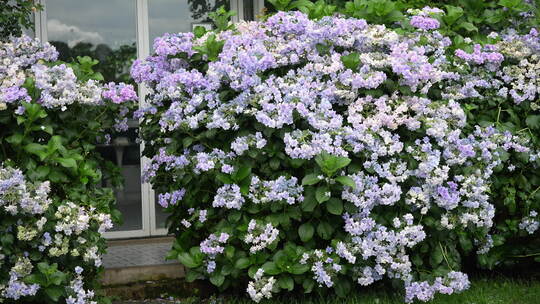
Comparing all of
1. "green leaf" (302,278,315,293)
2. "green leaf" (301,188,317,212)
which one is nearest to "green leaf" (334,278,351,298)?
"green leaf" (302,278,315,293)

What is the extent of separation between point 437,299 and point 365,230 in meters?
0.81

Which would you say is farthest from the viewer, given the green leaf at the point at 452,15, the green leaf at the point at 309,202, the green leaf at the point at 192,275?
the green leaf at the point at 452,15

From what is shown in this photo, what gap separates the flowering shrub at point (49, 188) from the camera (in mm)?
3570

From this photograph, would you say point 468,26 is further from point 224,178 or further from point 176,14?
point 176,14

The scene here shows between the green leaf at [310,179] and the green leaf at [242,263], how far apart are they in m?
0.64

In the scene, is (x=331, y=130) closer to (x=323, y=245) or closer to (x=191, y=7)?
(x=323, y=245)

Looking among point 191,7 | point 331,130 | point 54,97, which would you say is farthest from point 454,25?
point 54,97

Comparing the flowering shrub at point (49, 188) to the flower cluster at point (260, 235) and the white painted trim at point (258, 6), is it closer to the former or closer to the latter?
the flower cluster at point (260, 235)

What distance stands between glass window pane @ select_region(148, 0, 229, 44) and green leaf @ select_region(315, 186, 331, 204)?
318cm

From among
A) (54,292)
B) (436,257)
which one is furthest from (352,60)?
(54,292)

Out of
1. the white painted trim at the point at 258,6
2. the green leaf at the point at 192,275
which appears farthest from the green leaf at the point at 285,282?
the white painted trim at the point at 258,6

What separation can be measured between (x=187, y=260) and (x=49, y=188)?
1072 mm

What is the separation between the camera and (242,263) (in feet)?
13.4

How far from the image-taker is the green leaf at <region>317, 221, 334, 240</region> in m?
4.06
